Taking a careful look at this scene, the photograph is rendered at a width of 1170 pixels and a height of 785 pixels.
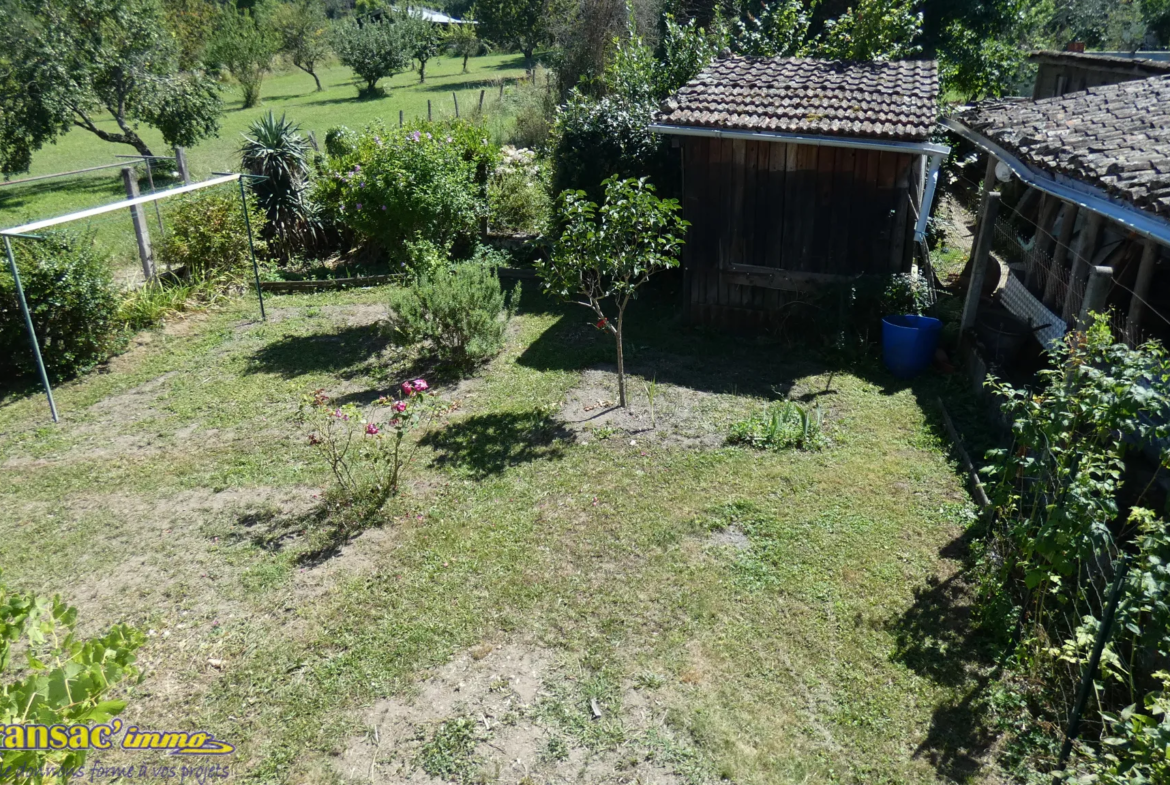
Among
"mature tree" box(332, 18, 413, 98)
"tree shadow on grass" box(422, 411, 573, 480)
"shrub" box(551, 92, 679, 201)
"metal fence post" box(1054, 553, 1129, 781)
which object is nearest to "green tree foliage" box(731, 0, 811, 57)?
"shrub" box(551, 92, 679, 201)

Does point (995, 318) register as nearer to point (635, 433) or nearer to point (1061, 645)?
point (635, 433)

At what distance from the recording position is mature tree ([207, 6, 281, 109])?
33812 millimetres

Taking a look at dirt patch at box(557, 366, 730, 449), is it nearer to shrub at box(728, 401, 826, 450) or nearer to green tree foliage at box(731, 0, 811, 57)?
shrub at box(728, 401, 826, 450)

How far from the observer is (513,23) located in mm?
44062

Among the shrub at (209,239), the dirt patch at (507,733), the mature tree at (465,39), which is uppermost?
the mature tree at (465,39)

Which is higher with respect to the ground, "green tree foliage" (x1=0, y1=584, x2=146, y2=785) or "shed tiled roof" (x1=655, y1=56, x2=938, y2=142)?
"shed tiled roof" (x1=655, y1=56, x2=938, y2=142)

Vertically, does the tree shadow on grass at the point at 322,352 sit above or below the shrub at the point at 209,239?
below

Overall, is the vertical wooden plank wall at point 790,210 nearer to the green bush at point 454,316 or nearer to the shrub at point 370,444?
the green bush at point 454,316

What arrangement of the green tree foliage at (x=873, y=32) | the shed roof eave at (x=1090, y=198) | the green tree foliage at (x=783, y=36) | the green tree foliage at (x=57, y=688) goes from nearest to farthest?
the green tree foliage at (x=57, y=688), the shed roof eave at (x=1090, y=198), the green tree foliage at (x=873, y=32), the green tree foliage at (x=783, y=36)

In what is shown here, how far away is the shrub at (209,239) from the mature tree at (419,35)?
31878 mm

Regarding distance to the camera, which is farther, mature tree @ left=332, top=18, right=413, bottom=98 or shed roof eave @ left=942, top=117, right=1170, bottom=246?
mature tree @ left=332, top=18, right=413, bottom=98

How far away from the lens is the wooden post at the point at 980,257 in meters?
8.46

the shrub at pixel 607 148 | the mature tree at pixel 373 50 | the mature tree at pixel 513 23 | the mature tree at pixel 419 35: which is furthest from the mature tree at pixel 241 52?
the shrub at pixel 607 148

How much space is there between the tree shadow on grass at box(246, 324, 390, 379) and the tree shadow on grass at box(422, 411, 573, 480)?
2182 mm
